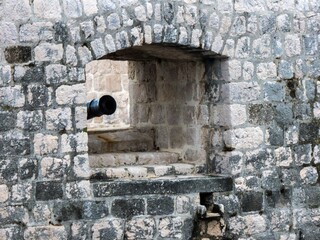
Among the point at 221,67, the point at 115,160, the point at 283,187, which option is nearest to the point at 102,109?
the point at 115,160

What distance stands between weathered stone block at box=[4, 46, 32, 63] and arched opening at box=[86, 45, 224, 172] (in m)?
1.11

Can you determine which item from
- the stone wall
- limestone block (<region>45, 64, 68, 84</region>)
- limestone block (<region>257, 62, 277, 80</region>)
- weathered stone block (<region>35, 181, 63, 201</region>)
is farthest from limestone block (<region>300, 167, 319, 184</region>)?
limestone block (<region>45, 64, 68, 84</region>)

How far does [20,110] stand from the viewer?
7219 millimetres

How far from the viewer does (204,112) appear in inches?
326

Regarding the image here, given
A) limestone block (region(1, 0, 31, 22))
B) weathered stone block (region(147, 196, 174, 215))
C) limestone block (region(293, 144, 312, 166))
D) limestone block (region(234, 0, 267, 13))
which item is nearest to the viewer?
limestone block (region(1, 0, 31, 22))

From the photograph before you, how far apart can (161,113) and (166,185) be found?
1.15 metres

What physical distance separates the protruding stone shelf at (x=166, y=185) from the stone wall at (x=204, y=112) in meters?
0.01

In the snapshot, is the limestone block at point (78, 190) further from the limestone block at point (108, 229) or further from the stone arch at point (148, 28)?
the stone arch at point (148, 28)

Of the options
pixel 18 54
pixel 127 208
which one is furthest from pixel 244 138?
pixel 18 54

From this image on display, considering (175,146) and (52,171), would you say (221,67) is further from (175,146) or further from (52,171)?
(52,171)

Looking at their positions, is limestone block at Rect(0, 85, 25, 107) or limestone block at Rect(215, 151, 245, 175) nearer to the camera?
limestone block at Rect(0, 85, 25, 107)

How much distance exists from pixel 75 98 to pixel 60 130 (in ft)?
0.97

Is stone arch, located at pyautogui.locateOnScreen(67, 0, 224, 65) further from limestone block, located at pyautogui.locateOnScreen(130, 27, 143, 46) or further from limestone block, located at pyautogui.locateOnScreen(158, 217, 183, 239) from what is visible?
limestone block, located at pyautogui.locateOnScreen(158, 217, 183, 239)

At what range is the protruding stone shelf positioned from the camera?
297 inches
